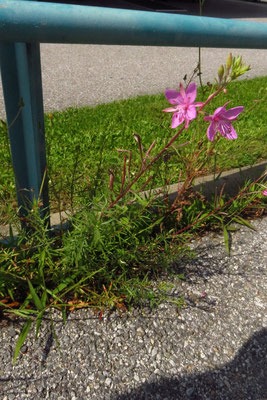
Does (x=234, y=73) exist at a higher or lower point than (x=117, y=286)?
higher

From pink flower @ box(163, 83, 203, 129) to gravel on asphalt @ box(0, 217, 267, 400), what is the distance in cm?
92

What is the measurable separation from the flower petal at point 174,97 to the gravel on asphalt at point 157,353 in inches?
38.6

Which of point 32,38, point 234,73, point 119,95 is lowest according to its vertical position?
point 119,95

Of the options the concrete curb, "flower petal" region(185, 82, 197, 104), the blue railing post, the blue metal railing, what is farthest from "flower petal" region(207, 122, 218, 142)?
the concrete curb

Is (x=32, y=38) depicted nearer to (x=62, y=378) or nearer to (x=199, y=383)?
(x=62, y=378)

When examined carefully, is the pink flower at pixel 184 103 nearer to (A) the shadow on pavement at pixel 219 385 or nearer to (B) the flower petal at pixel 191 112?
(B) the flower petal at pixel 191 112

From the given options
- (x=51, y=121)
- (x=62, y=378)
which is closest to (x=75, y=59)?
(x=51, y=121)

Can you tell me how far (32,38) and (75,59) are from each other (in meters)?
6.26

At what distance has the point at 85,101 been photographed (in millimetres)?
4715

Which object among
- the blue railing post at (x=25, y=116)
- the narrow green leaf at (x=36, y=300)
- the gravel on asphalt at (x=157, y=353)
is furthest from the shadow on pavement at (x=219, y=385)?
the blue railing post at (x=25, y=116)

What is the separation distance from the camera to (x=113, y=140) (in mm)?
3348

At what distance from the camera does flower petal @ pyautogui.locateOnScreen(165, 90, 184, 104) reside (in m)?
1.33

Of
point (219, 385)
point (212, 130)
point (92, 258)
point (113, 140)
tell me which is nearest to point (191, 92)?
point (212, 130)

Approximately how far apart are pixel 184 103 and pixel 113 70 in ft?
17.7
